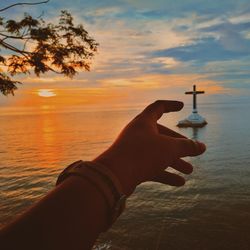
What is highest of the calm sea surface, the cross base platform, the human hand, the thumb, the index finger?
the index finger

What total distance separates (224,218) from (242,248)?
2660 millimetres

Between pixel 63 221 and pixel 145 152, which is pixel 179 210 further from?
pixel 63 221

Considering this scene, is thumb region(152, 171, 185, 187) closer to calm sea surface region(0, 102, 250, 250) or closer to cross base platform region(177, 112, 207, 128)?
calm sea surface region(0, 102, 250, 250)

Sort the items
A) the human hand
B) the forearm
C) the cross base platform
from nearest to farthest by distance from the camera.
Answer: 1. the forearm
2. the human hand
3. the cross base platform

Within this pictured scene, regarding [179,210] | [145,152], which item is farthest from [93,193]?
[179,210]

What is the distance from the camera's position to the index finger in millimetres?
1544

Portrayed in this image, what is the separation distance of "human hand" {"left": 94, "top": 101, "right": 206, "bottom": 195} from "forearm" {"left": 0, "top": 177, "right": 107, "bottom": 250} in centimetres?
17

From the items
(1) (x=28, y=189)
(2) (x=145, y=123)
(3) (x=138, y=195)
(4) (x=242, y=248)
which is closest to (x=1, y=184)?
(1) (x=28, y=189)

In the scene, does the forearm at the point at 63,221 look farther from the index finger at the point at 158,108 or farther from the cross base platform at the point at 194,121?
the cross base platform at the point at 194,121

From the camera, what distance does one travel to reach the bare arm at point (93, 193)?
41.3 inches

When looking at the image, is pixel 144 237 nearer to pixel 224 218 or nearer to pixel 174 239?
pixel 174 239

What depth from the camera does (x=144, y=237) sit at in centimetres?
1143

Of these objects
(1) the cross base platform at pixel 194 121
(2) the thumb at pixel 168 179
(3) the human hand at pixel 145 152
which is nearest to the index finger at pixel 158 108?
(3) the human hand at pixel 145 152

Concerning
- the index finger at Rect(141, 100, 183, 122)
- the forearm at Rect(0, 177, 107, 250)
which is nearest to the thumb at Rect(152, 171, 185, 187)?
the index finger at Rect(141, 100, 183, 122)
